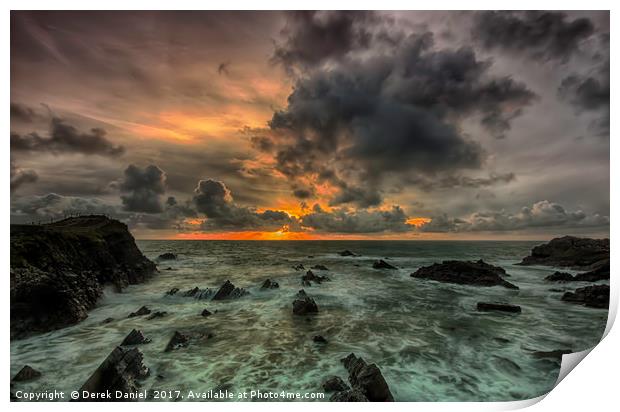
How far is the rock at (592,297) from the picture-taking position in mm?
11914

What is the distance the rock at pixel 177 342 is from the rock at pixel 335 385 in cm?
476

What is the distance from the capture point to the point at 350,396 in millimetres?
6008

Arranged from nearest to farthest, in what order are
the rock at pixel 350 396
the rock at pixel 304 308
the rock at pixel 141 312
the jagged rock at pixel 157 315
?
the rock at pixel 350 396 < the jagged rock at pixel 157 315 < the rock at pixel 141 312 < the rock at pixel 304 308

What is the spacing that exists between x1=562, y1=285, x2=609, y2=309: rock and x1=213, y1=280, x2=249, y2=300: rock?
16.1m

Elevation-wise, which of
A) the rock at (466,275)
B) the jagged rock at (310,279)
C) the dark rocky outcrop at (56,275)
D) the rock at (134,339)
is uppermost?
the dark rocky outcrop at (56,275)

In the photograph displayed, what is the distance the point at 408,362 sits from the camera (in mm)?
7793

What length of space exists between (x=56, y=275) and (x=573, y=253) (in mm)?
34526

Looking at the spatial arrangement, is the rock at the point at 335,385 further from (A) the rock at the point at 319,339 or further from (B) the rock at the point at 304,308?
(B) the rock at the point at 304,308

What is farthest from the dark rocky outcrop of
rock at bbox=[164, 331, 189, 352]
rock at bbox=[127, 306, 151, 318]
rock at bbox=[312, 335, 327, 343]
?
rock at bbox=[312, 335, 327, 343]

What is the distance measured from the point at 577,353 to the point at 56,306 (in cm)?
1653

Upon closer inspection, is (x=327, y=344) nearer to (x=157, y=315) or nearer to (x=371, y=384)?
(x=371, y=384)

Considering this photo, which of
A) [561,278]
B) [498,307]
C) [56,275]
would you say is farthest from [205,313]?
[561,278]

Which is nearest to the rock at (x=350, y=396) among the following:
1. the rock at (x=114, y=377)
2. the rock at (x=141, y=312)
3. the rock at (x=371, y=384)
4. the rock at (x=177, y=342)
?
the rock at (x=371, y=384)

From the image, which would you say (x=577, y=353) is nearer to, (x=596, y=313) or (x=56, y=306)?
(x=596, y=313)
